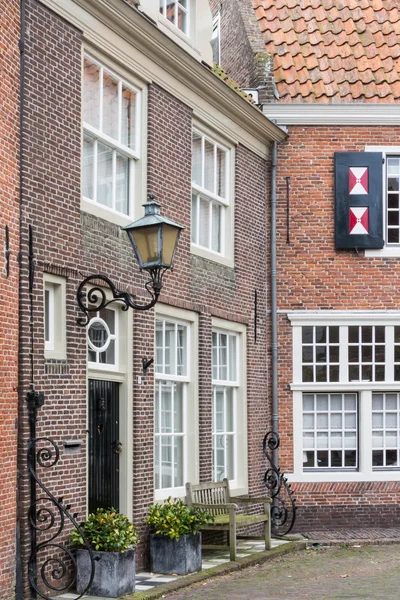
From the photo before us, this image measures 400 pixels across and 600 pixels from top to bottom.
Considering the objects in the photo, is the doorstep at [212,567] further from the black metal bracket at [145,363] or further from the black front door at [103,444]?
the black metal bracket at [145,363]

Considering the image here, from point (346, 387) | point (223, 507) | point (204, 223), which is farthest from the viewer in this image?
point (346, 387)

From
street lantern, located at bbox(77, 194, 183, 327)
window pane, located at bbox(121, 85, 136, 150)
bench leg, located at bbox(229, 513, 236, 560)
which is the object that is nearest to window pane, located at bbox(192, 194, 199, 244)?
window pane, located at bbox(121, 85, 136, 150)

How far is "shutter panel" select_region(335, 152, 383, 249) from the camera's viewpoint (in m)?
17.0

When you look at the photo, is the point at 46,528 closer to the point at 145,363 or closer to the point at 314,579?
the point at 145,363

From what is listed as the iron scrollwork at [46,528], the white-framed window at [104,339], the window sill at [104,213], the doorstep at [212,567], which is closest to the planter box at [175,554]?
the doorstep at [212,567]

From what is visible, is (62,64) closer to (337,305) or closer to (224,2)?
(337,305)

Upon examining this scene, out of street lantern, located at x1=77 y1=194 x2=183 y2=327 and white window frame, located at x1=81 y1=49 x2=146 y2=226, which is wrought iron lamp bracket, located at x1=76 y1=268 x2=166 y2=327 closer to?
street lantern, located at x1=77 y1=194 x2=183 y2=327

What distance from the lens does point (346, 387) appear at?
16.9 m

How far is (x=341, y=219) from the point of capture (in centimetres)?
1706

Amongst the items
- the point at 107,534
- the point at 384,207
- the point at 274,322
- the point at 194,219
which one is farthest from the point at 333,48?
the point at 107,534

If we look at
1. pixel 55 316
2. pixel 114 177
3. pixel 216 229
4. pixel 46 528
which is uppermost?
pixel 114 177

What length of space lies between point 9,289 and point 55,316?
111 cm

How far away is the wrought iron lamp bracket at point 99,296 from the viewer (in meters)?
10.3

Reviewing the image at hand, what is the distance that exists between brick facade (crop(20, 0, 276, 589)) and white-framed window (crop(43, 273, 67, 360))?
8 cm
